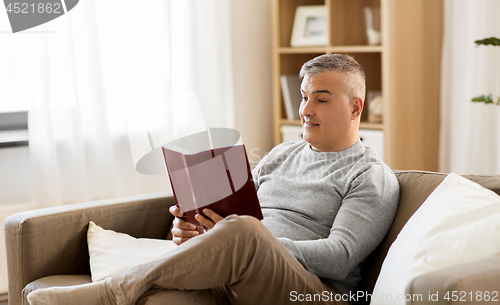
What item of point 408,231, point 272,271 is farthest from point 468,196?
point 272,271

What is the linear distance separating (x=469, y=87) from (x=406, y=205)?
139cm

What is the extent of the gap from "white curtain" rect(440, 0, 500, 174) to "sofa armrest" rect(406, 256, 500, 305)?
1744 mm

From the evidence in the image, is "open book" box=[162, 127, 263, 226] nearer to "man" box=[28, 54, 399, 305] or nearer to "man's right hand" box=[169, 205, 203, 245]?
"man" box=[28, 54, 399, 305]

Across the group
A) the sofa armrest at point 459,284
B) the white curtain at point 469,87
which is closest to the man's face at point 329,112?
the sofa armrest at point 459,284

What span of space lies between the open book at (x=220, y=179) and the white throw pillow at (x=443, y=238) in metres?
0.40

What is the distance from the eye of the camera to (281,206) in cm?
175

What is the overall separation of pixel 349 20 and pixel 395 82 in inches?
20.1

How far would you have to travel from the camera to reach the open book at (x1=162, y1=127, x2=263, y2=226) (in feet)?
4.96

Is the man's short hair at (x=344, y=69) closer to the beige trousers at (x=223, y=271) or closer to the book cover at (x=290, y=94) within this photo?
the beige trousers at (x=223, y=271)

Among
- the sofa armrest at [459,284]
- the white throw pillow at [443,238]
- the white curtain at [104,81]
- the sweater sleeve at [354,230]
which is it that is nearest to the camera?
the sofa armrest at [459,284]

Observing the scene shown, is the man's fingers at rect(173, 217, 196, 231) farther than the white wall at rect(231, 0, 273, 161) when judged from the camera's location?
No

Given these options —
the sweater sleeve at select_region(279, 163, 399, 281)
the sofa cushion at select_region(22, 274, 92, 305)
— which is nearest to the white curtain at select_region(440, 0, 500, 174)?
the sweater sleeve at select_region(279, 163, 399, 281)

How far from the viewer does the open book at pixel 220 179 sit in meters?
1.51

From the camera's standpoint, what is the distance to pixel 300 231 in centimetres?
165
